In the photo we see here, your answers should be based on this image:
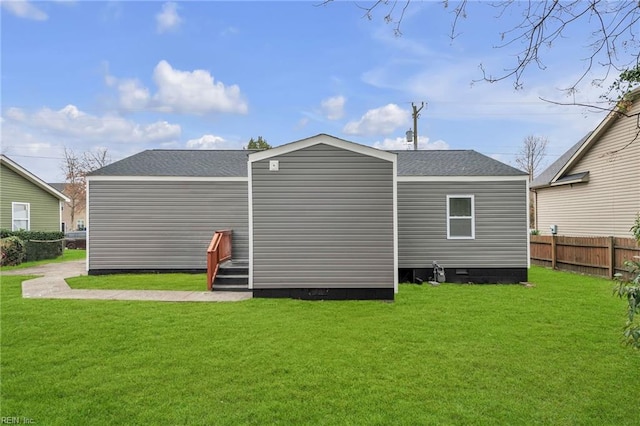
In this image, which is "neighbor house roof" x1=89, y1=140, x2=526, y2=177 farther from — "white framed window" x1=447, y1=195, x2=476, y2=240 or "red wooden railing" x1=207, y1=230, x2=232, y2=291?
"red wooden railing" x1=207, y1=230, x2=232, y2=291

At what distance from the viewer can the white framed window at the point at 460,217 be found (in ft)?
34.0

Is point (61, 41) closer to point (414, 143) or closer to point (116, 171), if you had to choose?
point (116, 171)

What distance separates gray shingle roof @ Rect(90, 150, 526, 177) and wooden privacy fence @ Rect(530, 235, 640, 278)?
3.61 m

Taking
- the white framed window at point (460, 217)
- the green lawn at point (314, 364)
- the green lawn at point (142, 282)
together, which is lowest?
the green lawn at point (314, 364)

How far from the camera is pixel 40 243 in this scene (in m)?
15.8

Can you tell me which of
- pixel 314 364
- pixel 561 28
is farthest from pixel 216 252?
pixel 561 28

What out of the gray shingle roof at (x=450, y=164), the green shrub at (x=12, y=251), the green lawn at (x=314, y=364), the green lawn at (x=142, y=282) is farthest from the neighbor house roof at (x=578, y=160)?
the green shrub at (x=12, y=251)

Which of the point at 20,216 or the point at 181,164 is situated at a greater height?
the point at 181,164

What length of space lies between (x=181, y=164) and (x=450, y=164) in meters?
8.74

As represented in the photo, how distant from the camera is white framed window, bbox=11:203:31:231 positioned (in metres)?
16.3

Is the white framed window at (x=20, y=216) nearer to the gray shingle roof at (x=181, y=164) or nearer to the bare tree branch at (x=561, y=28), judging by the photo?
the gray shingle roof at (x=181, y=164)

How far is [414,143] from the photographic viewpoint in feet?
74.1

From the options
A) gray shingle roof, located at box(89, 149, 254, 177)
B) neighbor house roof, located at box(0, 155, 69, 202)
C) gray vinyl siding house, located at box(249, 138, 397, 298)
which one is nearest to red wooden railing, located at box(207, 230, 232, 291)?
gray vinyl siding house, located at box(249, 138, 397, 298)

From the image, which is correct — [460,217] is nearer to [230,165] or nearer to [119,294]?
[230,165]
